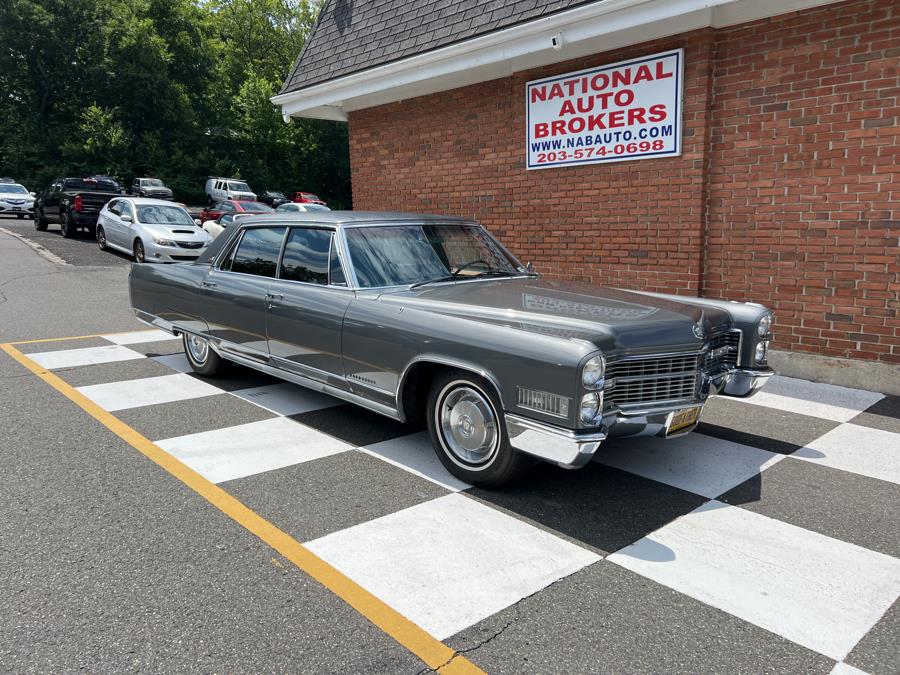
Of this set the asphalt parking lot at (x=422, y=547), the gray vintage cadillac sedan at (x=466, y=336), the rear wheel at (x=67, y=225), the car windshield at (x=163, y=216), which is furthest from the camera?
the rear wheel at (x=67, y=225)

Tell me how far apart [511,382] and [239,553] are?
1.54 meters

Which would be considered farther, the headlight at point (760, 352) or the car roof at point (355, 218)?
the car roof at point (355, 218)

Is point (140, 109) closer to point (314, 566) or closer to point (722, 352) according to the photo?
point (722, 352)

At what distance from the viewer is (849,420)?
5250 millimetres

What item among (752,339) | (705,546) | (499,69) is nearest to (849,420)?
(752,339)

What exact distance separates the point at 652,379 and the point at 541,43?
16.6 feet

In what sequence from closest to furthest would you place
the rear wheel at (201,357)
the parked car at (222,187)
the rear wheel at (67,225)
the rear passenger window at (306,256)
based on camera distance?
1. the rear passenger window at (306,256)
2. the rear wheel at (201,357)
3. the rear wheel at (67,225)
4. the parked car at (222,187)

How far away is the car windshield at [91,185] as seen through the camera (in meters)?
21.5

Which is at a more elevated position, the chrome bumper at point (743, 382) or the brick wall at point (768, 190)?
the brick wall at point (768, 190)

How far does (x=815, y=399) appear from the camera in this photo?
5828 mm

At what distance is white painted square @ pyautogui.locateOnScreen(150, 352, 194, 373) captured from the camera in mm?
6699

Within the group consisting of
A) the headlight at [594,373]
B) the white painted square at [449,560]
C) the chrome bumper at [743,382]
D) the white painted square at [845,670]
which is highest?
the headlight at [594,373]

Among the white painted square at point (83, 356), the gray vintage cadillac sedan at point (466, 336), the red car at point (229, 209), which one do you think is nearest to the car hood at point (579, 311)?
the gray vintage cadillac sedan at point (466, 336)

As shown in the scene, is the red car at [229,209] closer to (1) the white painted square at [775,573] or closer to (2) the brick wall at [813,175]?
(2) the brick wall at [813,175]
